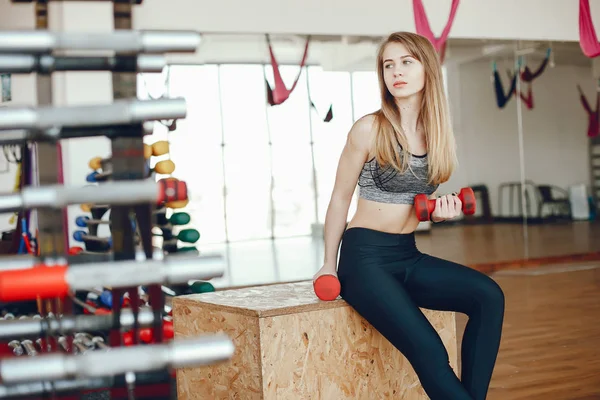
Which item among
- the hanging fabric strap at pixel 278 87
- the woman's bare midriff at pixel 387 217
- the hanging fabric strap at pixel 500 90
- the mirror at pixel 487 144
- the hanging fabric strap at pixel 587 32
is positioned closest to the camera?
the woman's bare midriff at pixel 387 217

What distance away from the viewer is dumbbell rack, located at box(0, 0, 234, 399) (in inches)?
33.4

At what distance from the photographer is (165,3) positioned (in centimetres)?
579

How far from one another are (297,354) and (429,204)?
54cm

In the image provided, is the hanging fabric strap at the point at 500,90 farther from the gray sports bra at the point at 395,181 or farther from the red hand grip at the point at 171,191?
the red hand grip at the point at 171,191

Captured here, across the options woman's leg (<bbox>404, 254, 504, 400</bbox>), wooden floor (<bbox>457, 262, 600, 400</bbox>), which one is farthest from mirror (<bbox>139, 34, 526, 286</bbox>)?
woman's leg (<bbox>404, 254, 504, 400</bbox>)

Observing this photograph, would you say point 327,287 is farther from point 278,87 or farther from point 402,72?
point 278,87

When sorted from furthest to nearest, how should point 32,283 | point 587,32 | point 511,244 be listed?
point 511,244, point 587,32, point 32,283

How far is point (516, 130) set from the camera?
7.58m

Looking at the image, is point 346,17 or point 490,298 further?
point 346,17

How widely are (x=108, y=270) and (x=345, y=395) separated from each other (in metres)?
1.41

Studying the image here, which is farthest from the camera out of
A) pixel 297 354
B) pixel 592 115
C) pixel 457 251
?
pixel 592 115

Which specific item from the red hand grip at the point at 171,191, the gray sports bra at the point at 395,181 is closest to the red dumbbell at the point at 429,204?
the gray sports bra at the point at 395,181

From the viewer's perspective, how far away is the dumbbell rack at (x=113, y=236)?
2.79 feet

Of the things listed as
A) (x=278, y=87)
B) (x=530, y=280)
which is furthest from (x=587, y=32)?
(x=278, y=87)
